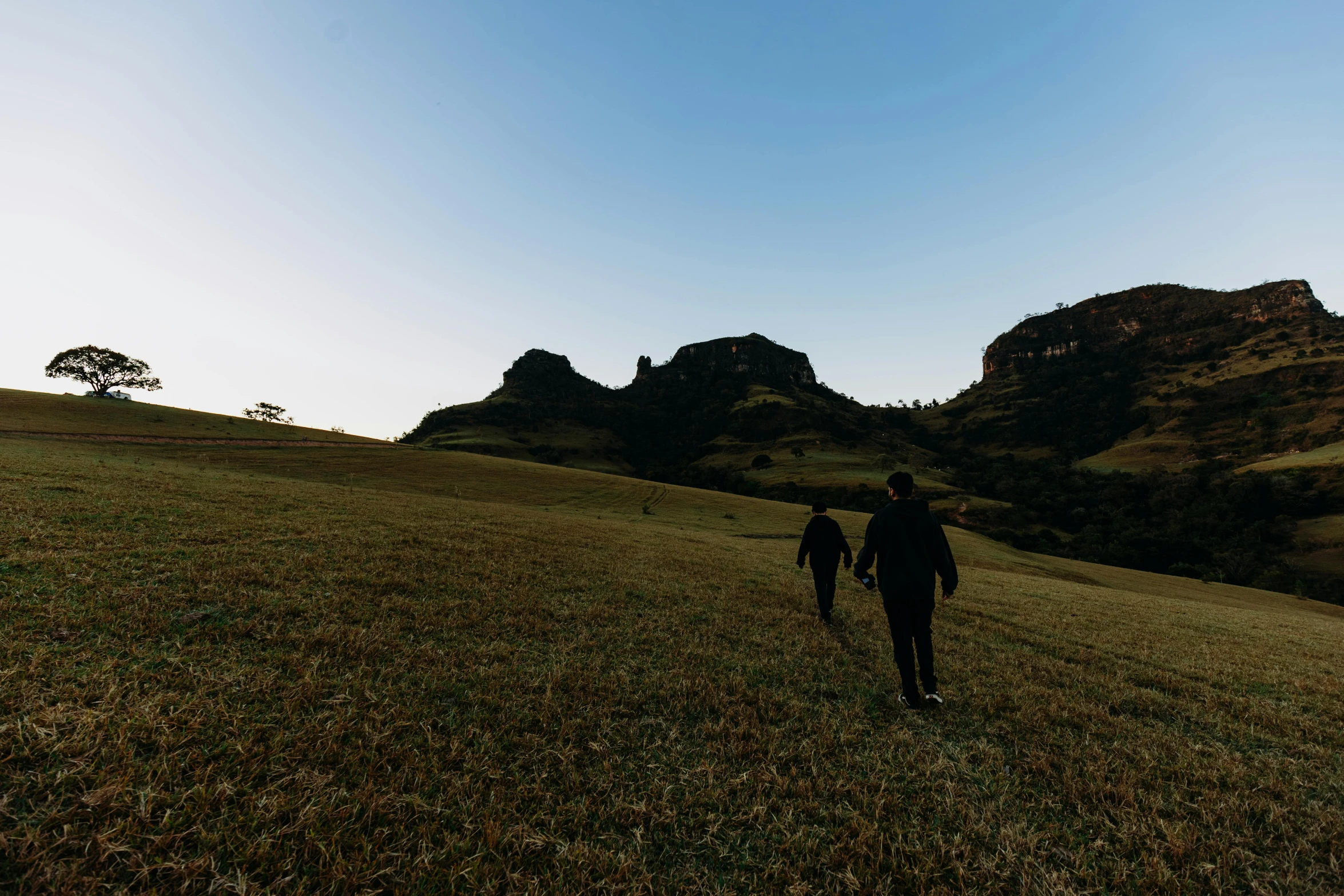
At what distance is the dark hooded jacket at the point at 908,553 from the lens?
7672 millimetres

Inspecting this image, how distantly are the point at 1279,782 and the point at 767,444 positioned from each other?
190730 mm

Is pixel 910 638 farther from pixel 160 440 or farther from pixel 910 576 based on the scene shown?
pixel 160 440

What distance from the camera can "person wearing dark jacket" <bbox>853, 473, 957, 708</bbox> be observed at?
7.60 m

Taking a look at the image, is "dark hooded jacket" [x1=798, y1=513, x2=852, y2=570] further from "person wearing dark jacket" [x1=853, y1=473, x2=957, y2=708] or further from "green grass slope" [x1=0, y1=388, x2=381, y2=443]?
"green grass slope" [x1=0, y1=388, x2=381, y2=443]

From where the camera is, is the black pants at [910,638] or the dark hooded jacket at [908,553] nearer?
the black pants at [910,638]

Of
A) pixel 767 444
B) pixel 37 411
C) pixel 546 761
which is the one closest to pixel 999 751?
pixel 546 761

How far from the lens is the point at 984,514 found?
96.1m

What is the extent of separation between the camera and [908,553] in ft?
25.6

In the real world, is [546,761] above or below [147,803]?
below

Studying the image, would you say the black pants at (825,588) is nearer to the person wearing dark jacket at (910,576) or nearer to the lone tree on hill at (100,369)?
the person wearing dark jacket at (910,576)

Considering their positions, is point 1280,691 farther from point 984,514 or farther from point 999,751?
point 984,514

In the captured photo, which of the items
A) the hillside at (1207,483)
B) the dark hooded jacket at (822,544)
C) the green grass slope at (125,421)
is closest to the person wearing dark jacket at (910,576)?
the dark hooded jacket at (822,544)

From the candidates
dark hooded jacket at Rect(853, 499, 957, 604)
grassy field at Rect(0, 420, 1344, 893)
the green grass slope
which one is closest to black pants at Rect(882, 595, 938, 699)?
dark hooded jacket at Rect(853, 499, 957, 604)

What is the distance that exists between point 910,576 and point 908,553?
363 millimetres
